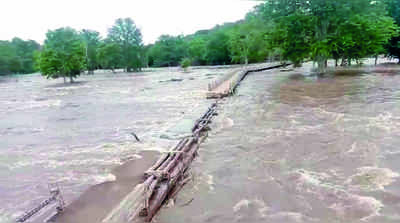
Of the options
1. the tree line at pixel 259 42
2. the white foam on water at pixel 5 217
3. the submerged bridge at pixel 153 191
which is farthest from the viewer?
the tree line at pixel 259 42

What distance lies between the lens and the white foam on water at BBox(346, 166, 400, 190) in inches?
259

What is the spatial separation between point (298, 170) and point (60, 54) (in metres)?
46.2

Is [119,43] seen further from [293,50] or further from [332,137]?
[332,137]

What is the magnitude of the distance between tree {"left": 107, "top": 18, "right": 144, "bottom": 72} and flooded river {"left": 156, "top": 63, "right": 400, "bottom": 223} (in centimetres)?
5675

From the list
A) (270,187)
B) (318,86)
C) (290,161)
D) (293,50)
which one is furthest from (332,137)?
(293,50)

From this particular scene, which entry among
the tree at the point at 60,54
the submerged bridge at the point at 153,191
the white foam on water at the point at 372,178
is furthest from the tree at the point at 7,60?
the white foam on water at the point at 372,178

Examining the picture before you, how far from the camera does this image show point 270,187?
6.85m

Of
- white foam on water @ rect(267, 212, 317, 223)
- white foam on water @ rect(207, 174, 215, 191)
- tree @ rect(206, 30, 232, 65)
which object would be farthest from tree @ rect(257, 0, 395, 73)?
tree @ rect(206, 30, 232, 65)

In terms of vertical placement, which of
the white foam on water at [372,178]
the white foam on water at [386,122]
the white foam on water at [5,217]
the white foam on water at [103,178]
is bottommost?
the white foam on water at [5,217]

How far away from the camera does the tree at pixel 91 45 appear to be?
70938 millimetres

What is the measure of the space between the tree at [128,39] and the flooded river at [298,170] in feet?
186

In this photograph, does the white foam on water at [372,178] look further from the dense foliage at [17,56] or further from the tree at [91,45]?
the dense foliage at [17,56]

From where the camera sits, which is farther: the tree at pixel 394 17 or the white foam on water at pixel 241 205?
the tree at pixel 394 17

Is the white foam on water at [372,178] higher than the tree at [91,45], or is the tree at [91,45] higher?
the tree at [91,45]
